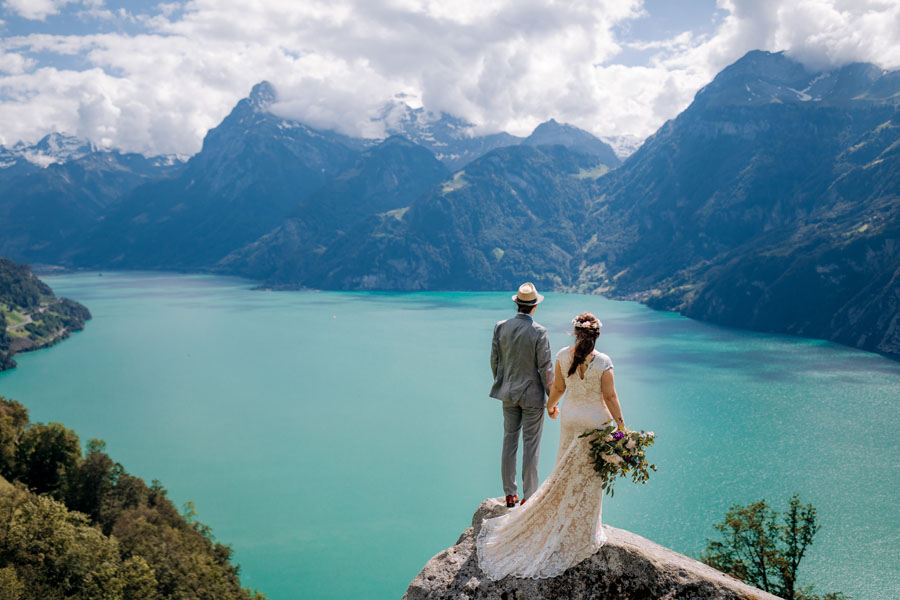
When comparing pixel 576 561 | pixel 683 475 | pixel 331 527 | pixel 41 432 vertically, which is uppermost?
pixel 576 561

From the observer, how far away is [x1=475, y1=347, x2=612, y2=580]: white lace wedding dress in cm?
741

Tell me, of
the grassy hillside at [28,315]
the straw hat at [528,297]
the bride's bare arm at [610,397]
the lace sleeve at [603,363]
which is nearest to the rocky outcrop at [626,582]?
the bride's bare arm at [610,397]

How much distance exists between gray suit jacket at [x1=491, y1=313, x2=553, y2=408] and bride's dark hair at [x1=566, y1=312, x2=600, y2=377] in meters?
A: 0.89

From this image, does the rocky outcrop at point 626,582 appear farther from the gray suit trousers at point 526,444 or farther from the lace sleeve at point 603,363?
the lace sleeve at point 603,363

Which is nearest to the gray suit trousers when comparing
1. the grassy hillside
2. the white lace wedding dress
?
the white lace wedding dress

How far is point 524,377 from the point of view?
8.52 m

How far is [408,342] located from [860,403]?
83.5m

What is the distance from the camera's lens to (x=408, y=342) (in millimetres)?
135125

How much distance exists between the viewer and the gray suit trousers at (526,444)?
857 centimetres

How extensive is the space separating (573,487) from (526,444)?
123cm

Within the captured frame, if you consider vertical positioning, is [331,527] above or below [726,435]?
below

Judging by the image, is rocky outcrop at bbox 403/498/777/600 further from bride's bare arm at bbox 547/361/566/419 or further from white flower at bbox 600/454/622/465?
bride's bare arm at bbox 547/361/566/419

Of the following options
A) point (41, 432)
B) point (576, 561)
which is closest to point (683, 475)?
point (41, 432)

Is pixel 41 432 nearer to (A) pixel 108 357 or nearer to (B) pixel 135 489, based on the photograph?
(B) pixel 135 489
